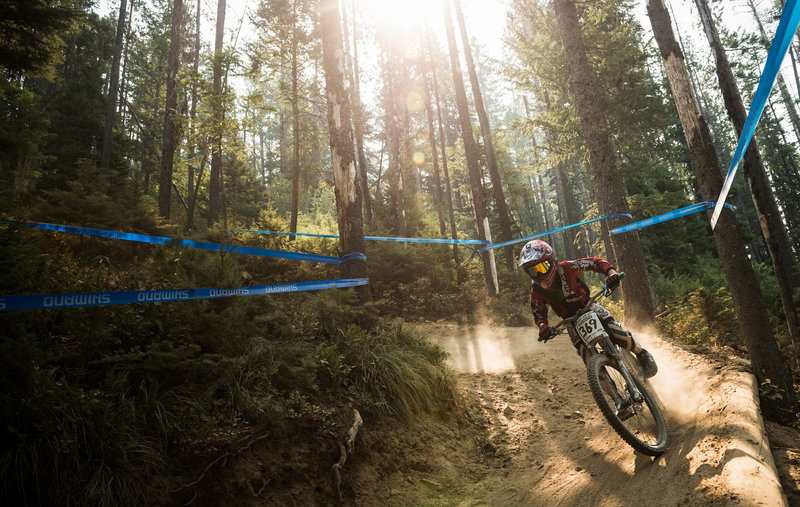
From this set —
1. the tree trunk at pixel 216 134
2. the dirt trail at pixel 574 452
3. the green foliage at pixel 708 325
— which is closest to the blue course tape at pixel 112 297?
the dirt trail at pixel 574 452

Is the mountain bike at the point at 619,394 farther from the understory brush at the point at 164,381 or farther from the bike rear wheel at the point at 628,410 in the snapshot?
the understory brush at the point at 164,381

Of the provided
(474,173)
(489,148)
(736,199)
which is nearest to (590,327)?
(474,173)

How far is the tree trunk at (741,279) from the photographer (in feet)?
15.0

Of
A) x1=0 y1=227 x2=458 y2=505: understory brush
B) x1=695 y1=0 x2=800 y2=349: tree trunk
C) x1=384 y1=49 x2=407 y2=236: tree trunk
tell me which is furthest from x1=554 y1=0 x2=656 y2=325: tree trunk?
x1=384 y1=49 x2=407 y2=236: tree trunk

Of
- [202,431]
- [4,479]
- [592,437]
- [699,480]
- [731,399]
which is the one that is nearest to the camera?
[4,479]

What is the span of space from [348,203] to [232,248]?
203cm

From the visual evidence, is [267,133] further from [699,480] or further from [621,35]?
[699,480]

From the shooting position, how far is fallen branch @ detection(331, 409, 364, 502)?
3.64 metres

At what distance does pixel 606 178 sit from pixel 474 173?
20.7ft

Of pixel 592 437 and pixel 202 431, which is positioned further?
pixel 592 437

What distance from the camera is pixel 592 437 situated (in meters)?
4.77

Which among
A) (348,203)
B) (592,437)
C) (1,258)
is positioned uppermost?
(348,203)

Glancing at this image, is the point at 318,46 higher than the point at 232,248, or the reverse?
the point at 318,46

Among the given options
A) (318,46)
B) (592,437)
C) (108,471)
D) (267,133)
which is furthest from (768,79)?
(267,133)
